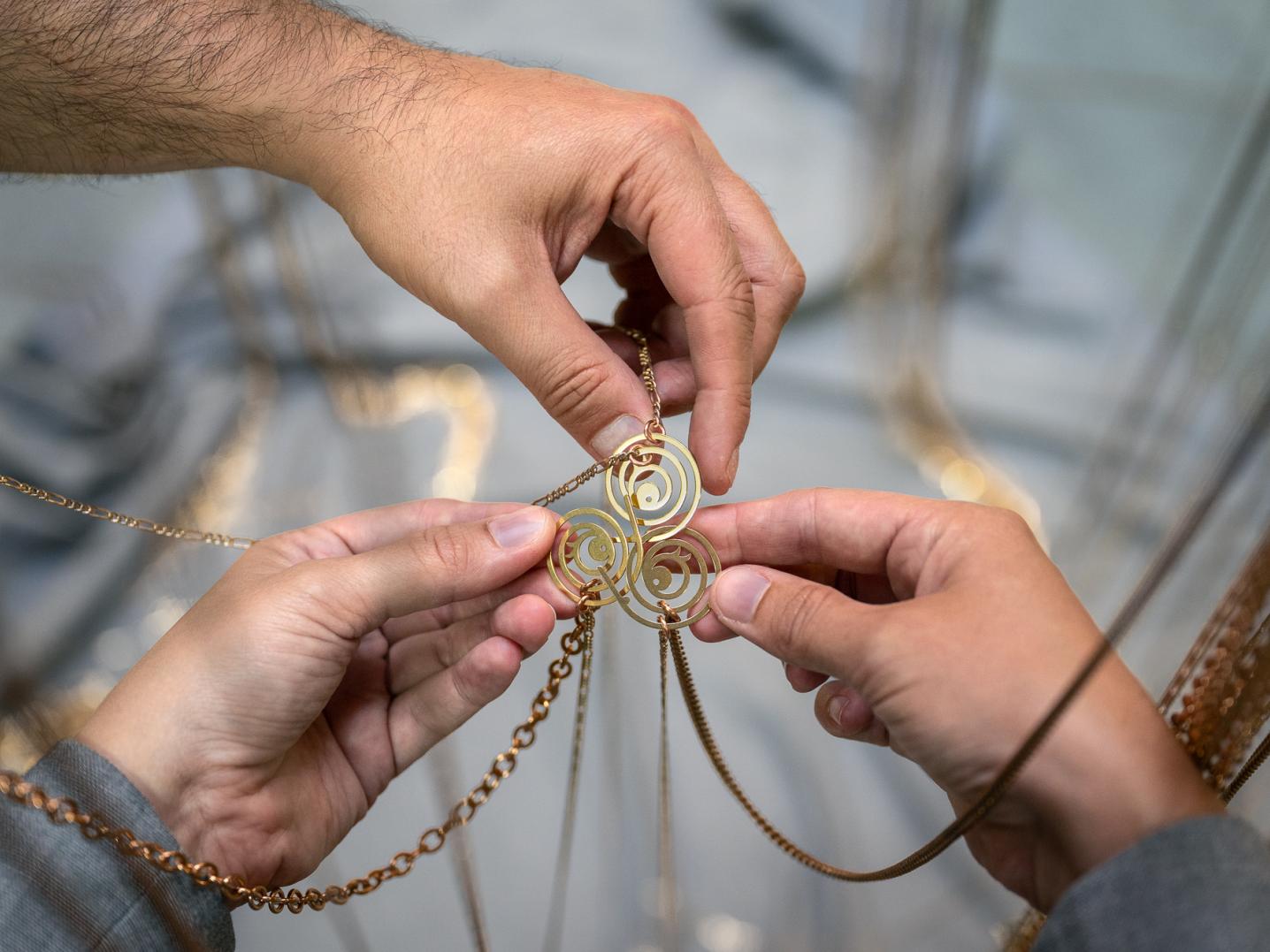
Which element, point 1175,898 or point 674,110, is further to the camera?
point 674,110

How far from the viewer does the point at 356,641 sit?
864 mm

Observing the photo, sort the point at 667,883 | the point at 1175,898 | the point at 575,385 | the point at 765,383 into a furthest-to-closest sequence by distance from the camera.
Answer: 1. the point at 765,383
2. the point at 667,883
3. the point at 575,385
4. the point at 1175,898

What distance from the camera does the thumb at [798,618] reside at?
73cm

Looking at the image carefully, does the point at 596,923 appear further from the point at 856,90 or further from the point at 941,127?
the point at 856,90

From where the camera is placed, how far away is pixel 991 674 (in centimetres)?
68

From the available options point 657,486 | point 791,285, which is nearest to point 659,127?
point 791,285

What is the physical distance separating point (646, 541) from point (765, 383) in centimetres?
91

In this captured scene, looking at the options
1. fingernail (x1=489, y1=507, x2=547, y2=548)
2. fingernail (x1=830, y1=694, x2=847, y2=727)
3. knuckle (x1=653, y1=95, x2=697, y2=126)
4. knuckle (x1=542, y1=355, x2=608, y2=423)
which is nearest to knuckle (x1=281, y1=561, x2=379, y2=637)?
fingernail (x1=489, y1=507, x2=547, y2=548)

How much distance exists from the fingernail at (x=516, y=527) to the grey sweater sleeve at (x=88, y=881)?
35cm

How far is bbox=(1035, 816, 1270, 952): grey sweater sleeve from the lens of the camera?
592 mm

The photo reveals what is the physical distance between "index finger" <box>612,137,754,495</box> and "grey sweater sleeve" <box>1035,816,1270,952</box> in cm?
44

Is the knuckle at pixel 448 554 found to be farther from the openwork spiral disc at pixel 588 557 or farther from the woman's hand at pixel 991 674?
the woman's hand at pixel 991 674

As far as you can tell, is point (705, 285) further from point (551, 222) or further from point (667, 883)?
point (667, 883)

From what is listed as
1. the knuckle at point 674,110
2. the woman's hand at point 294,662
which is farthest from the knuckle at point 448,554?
the knuckle at point 674,110
